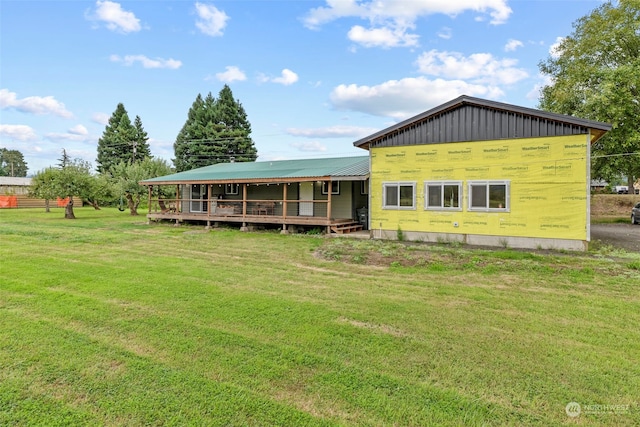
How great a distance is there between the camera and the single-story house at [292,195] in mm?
14961

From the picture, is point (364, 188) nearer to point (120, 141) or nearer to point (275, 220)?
point (275, 220)

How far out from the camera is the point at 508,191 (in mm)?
11539

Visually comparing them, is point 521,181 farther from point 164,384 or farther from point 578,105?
point 578,105

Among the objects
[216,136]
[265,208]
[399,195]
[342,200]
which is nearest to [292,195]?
[265,208]

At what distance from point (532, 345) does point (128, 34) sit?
21.3 meters

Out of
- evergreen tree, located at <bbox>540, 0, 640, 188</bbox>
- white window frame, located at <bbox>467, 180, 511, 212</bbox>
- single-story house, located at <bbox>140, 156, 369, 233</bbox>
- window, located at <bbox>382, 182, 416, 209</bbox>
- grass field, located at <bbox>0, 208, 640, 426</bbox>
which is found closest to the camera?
grass field, located at <bbox>0, 208, 640, 426</bbox>

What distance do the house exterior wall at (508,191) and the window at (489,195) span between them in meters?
0.10

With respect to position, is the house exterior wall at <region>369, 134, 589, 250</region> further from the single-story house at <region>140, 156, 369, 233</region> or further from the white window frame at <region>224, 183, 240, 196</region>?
the white window frame at <region>224, 183, 240, 196</region>

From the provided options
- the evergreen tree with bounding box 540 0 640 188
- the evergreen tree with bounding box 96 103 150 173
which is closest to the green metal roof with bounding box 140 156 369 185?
the evergreen tree with bounding box 540 0 640 188

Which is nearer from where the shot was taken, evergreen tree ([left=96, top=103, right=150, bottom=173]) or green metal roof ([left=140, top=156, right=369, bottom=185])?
green metal roof ([left=140, top=156, right=369, bottom=185])

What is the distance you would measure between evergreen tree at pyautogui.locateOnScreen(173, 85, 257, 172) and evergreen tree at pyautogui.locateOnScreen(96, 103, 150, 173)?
7835 mm

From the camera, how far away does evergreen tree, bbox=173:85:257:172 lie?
46.2 meters

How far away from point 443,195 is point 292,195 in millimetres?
8066

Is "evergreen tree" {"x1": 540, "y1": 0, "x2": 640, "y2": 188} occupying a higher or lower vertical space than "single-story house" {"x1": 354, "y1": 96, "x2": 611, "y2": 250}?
higher
